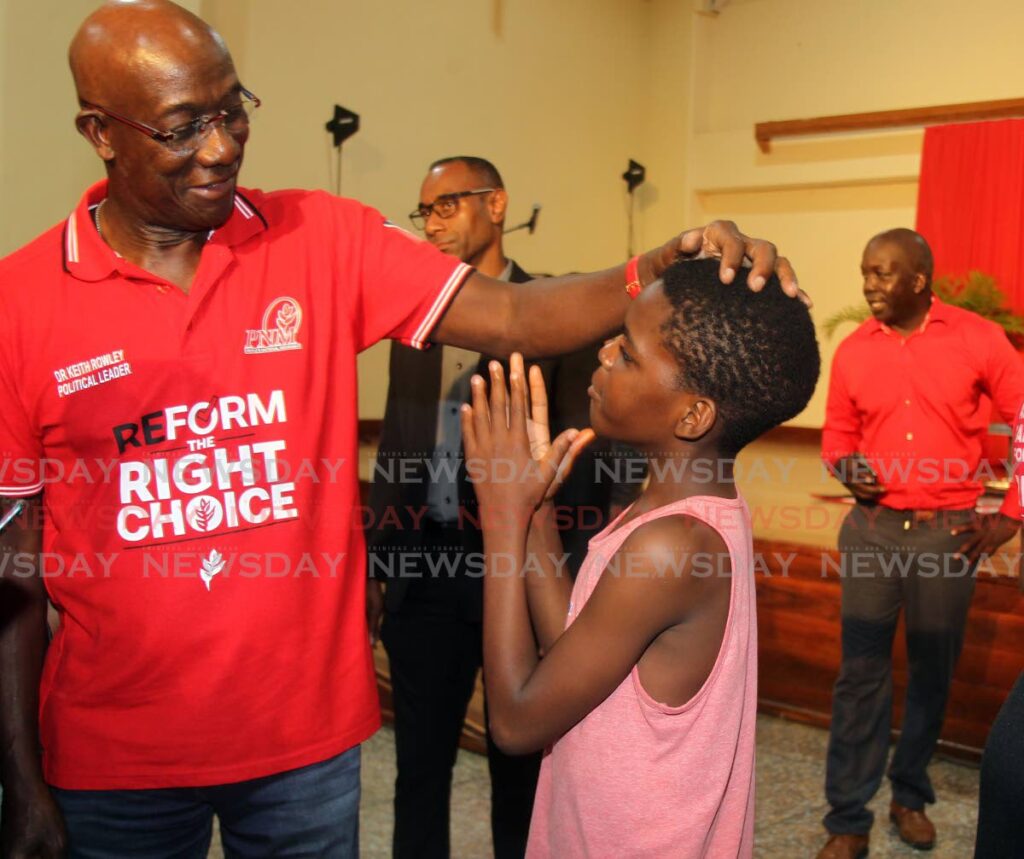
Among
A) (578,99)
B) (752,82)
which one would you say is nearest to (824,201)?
(752,82)

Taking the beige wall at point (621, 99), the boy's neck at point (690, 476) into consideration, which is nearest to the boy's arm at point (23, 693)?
the boy's neck at point (690, 476)

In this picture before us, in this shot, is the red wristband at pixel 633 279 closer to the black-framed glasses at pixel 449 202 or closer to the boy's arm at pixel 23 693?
the boy's arm at pixel 23 693

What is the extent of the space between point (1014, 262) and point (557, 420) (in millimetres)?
5160

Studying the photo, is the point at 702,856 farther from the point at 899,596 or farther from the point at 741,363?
the point at 899,596

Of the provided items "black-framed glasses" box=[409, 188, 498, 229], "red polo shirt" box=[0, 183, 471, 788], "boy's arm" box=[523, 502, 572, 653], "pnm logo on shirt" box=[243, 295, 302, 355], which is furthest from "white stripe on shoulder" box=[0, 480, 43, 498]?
"black-framed glasses" box=[409, 188, 498, 229]

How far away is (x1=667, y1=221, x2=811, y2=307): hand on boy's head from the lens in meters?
1.37

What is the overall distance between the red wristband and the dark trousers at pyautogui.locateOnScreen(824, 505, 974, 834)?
203 cm

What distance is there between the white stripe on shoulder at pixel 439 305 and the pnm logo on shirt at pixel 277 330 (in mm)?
196

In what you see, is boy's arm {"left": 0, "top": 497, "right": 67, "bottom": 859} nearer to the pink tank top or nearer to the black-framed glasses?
the pink tank top

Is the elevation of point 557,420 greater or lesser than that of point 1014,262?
lesser

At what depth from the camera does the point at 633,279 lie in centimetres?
156

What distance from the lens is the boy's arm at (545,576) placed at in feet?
4.99

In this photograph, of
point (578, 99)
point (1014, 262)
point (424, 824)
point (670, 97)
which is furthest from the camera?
point (670, 97)

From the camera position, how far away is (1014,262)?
671 cm
